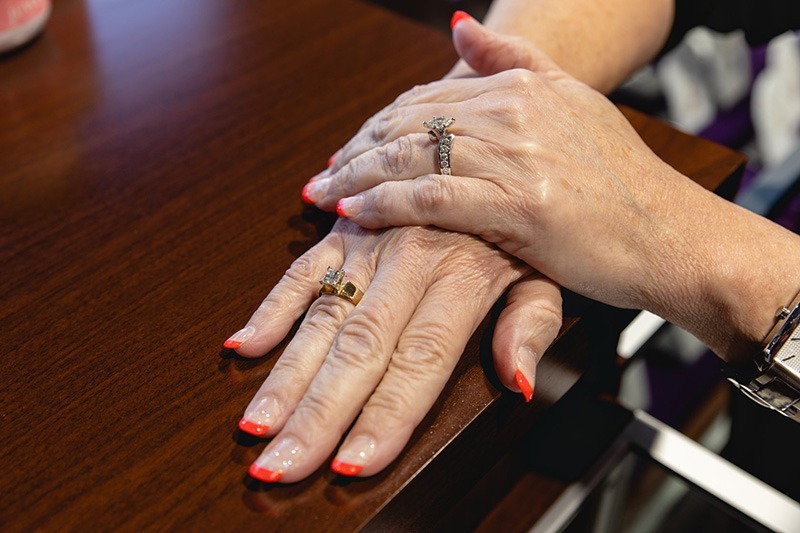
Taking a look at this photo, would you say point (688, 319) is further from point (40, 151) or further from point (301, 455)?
point (40, 151)

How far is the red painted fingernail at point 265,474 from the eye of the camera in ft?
1.79

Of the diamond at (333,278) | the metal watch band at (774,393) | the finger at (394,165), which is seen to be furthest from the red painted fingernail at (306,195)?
the metal watch band at (774,393)

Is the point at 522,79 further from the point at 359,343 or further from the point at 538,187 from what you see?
the point at 359,343

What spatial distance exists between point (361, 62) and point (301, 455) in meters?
0.59

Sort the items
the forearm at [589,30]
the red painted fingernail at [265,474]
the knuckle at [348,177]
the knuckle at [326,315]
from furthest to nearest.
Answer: the forearm at [589,30], the knuckle at [348,177], the knuckle at [326,315], the red painted fingernail at [265,474]

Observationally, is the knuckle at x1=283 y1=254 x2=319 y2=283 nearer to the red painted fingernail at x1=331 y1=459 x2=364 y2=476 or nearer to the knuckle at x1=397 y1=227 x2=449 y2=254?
the knuckle at x1=397 y1=227 x2=449 y2=254

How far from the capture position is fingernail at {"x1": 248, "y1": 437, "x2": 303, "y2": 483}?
55 centimetres

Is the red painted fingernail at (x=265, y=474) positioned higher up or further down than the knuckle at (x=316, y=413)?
further down

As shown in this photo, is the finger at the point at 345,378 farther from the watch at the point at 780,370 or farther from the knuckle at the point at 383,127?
the watch at the point at 780,370

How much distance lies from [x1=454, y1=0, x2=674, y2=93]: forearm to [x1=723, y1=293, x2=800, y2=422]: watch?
389mm

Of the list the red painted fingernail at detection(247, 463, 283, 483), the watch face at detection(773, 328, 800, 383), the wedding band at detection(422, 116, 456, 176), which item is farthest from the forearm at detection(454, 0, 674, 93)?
the red painted fingernail at detection(247, 463, 283, 483)

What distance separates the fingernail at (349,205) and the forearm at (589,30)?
245 millimetres

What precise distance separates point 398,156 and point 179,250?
0.74ft

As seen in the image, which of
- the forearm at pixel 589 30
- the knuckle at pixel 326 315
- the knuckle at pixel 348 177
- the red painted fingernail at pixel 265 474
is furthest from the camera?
the forearm at pixel 589 30
